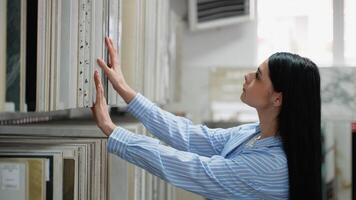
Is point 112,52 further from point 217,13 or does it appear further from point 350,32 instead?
point 350,32

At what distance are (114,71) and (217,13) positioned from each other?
213cm

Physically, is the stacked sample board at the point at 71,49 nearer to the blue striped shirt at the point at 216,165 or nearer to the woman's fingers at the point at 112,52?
the woman's fingers at the point at 112,52

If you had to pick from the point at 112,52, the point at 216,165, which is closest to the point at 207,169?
the point at 216,165

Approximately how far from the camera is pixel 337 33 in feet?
10.5

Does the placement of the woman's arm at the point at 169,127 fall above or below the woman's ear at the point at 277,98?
below

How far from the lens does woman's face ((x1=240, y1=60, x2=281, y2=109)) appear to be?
1190 millimetres

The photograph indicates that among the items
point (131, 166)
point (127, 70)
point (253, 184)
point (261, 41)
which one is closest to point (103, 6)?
point (127, 70)

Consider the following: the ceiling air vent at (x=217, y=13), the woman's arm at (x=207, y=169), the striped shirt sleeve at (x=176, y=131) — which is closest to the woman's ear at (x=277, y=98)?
the woman's arm at (x=207, y=169)

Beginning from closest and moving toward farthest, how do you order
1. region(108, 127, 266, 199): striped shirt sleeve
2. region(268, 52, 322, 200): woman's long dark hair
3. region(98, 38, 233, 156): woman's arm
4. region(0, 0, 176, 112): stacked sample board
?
1. region(0, 0, 176, 112): stacked sample board
2. region(108, 127, 266, 199): striped shirt sleeve
3. region(268, 52, 322, 200): woman's long dark hair
4. region(98, 38, 233, 156): woman's arm

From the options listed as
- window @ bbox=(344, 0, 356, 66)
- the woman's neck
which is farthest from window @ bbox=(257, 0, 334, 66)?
the woman's neck

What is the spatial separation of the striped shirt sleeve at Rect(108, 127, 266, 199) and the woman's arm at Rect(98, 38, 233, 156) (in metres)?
0.22

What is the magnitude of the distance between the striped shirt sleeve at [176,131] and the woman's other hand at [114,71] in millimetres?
63

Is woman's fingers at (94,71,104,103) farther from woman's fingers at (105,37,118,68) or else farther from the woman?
woman's fingers at (105,37,118,68)

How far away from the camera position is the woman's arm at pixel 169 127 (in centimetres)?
125
